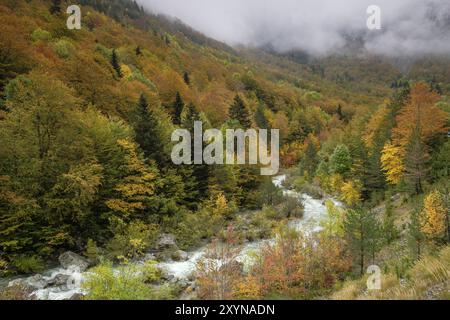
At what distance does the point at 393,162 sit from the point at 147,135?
2954 centimetres

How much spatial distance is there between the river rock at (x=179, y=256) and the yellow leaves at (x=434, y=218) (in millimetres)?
17929

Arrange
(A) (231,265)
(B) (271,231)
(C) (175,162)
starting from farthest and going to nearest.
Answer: (C) (175,162)
(B) (271,231)
(A) (231,265)

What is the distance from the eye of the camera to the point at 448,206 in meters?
21.9

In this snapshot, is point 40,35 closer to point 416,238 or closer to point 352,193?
point 352,193

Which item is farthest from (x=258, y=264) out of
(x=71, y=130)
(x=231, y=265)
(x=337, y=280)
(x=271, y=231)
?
(x=71, y=130)

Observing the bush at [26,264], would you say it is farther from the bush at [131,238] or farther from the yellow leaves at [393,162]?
the yellow leaves at [393,162]

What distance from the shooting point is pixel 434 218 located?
21.9 m

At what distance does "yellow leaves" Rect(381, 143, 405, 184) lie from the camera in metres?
38.7

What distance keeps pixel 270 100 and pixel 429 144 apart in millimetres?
74367

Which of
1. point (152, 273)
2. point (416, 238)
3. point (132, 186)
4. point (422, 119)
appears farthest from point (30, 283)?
point (422, 119)

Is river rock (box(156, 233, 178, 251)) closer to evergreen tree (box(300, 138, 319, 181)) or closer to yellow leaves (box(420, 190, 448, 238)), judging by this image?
yellow leaves (box(420, 190, 448, 238))

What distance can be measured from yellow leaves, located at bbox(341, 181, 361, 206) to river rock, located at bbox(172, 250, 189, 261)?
24.0 meters


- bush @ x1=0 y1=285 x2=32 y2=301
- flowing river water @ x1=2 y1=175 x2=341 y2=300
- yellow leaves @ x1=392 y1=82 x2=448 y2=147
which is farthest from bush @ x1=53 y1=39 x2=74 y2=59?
yellow leaves @ x1=392 y1=82 x2=448 y2=147
